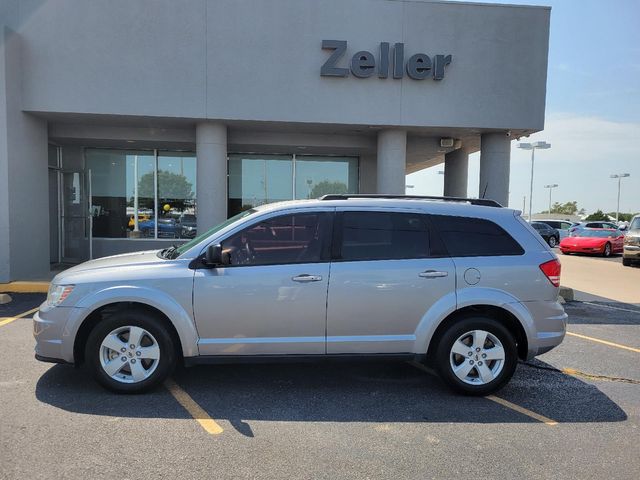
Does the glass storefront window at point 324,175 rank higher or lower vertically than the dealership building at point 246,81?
lower

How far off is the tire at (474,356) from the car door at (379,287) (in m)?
0.30

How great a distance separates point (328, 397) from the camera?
15.2 feet

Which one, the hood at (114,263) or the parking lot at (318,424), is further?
the hood at (114,263)

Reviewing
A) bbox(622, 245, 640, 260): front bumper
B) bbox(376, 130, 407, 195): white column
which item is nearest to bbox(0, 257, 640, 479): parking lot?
bbox(376, 130, 407, 195): white column

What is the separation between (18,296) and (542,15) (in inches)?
490

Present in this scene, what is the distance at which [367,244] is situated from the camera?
15.5 ft

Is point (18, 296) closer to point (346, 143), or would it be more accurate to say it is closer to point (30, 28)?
point (30, 28)

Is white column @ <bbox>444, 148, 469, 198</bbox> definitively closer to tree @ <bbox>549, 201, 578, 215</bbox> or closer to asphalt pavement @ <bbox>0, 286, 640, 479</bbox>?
asphalt pavement @ <bbox>0, 286, 640, 479</bbox>

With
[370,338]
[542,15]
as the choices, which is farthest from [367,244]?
[542,15]

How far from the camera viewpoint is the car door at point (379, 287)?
14.9ft

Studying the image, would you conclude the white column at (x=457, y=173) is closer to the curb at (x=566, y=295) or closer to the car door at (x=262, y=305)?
the curb at (x=566, y=295)

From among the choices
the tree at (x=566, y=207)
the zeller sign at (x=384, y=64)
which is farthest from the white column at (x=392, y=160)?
the tree at (x=566, y=207)

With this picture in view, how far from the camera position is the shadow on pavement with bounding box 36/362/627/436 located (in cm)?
422

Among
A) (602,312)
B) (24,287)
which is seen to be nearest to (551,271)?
(602,312)
